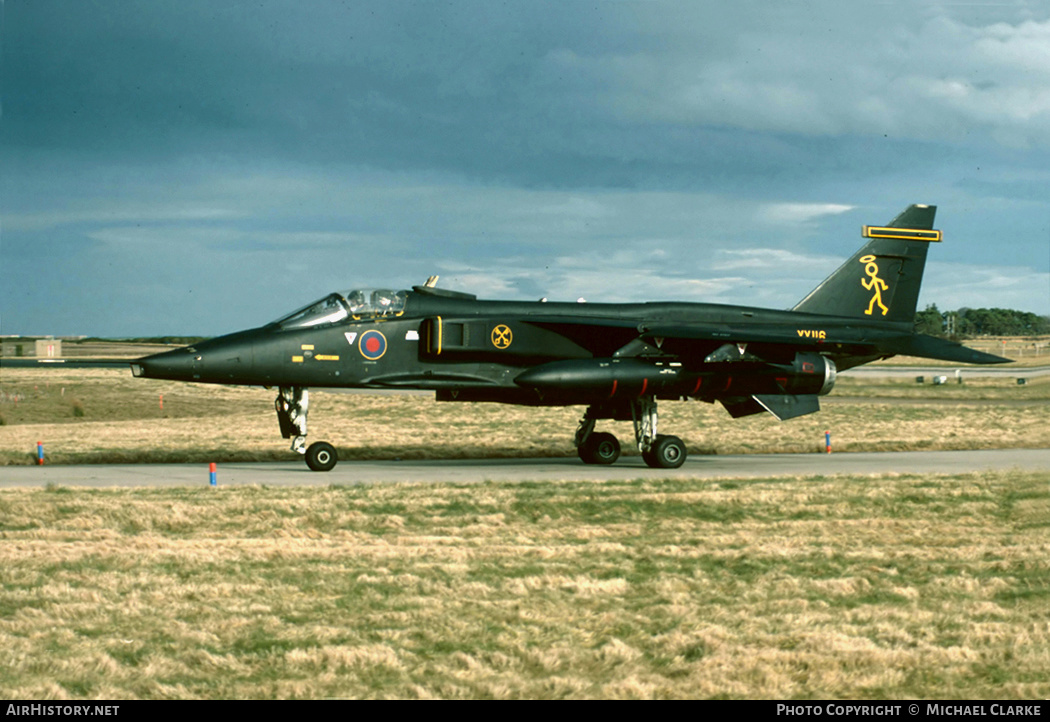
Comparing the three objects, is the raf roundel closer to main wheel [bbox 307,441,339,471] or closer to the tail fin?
main wheel [bbox 307,441,339,471]

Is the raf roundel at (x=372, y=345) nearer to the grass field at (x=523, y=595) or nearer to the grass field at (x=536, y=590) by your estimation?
the grass field at (x=536, y=590)

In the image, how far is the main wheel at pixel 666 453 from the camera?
18203 millimetres

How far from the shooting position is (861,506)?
1252cm

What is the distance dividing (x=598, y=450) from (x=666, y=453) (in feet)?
5.52

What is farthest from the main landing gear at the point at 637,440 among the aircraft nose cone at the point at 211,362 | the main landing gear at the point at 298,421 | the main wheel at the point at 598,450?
the aircraft nose cone at the point at 211,362

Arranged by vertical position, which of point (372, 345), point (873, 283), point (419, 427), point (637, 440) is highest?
point (873, 283)

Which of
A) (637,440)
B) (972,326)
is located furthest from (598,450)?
(972,326)

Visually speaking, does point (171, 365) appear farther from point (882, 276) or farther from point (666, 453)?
point (882, 276)

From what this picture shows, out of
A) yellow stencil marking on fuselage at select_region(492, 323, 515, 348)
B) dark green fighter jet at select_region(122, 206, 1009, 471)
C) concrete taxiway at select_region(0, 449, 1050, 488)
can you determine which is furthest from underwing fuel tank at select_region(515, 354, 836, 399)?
concrete taxiway at select_region(0, 449, 1050, 488)

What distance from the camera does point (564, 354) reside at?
1855 cm

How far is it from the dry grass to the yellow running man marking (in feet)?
11.2

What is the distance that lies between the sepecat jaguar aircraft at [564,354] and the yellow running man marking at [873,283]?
1.9 inches
